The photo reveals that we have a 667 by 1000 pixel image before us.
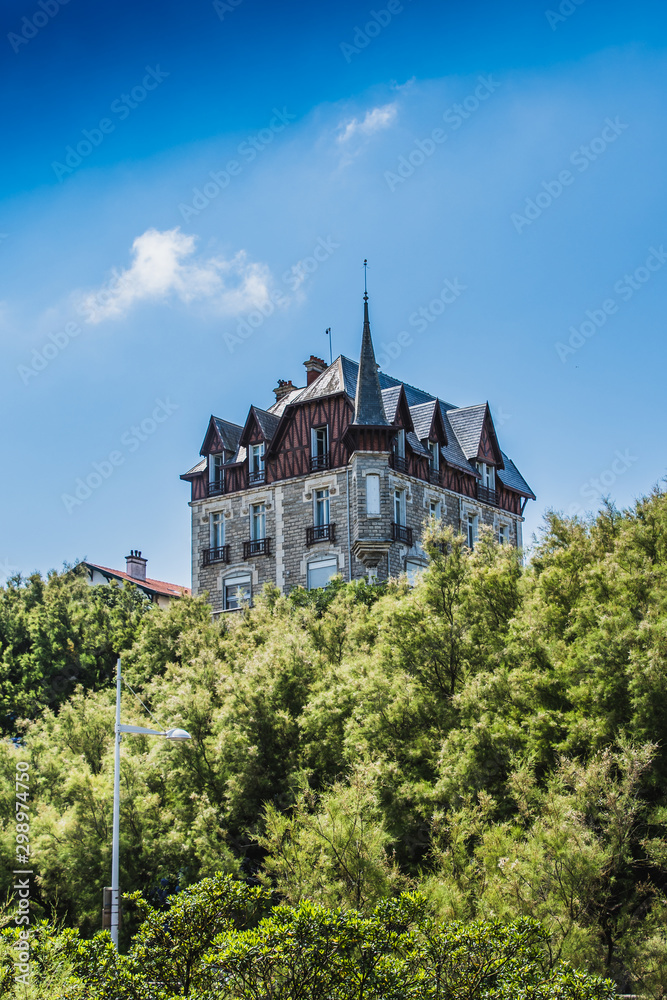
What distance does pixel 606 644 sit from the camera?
1912cm

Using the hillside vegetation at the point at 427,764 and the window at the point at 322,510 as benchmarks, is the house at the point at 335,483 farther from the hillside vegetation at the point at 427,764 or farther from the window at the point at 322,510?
the hillside vegetation at the point at 427,764

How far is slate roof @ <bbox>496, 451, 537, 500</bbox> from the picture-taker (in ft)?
158

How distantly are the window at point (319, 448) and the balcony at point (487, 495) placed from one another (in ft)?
27.4

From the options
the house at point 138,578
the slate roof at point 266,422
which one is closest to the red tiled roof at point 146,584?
the house at point 138,578

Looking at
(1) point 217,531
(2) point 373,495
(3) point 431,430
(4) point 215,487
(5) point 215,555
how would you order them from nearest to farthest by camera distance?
(2) point 373,495, (3) point 431,430, (5) point 215,555, (1) point 217,531, (4) point 215,487

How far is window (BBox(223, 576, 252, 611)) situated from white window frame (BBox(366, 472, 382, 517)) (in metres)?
6.64

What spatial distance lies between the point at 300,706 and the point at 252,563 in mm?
16828

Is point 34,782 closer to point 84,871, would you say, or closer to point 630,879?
point 84,871

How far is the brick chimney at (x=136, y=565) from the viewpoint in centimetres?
5222

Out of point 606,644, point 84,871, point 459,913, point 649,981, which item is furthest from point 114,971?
point 84,871

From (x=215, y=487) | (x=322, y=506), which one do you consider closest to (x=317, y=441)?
(x=322, y=506)

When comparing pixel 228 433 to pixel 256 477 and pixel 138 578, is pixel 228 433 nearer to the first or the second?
pixel 256 477

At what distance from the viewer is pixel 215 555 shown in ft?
143

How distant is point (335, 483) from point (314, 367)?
23.8 feet
